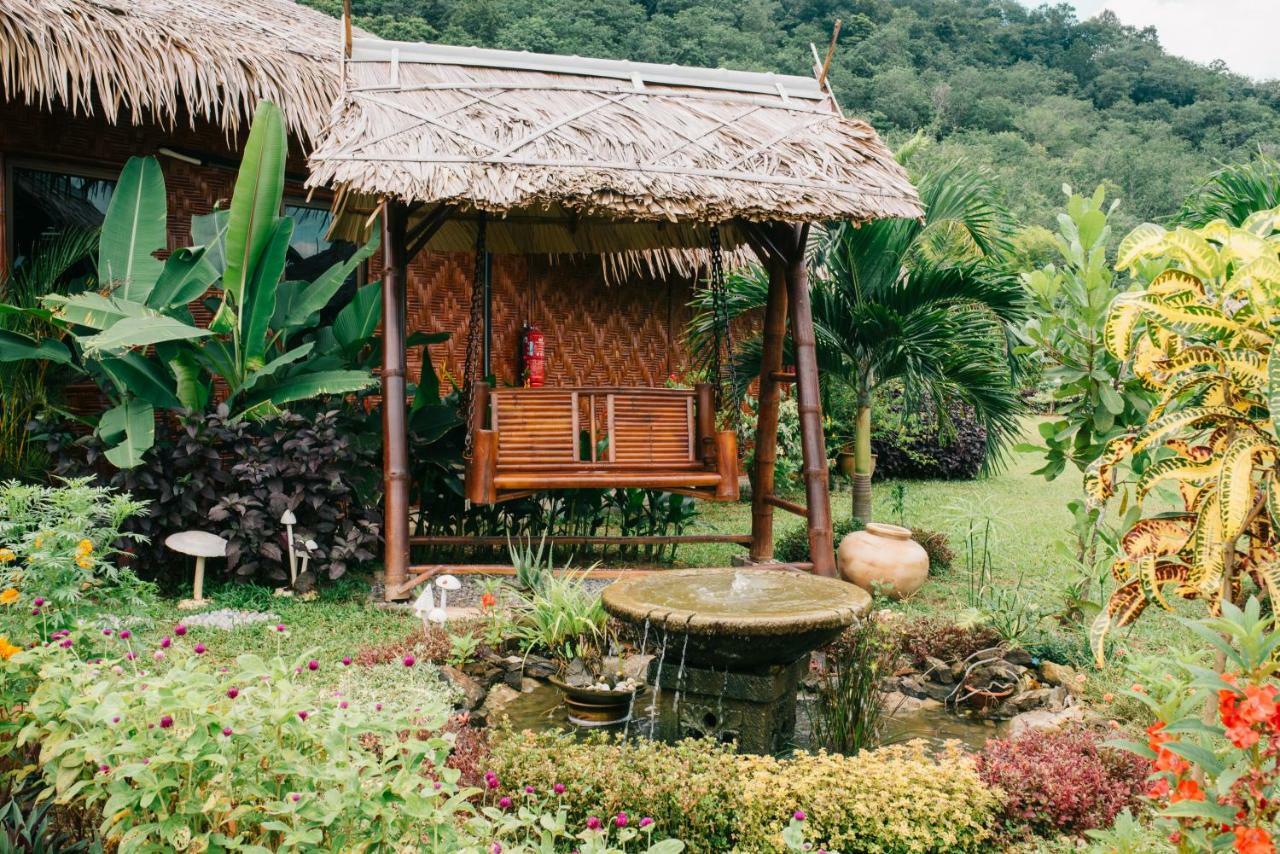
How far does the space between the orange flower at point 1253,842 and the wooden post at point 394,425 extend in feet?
14.7

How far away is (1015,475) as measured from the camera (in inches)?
546

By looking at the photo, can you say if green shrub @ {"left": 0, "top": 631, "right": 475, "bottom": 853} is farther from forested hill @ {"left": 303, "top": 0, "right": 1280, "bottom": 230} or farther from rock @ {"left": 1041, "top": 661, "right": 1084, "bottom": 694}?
forested hill @ {"left": 303, "top": 0, "right": 1280, "bottom": 230}

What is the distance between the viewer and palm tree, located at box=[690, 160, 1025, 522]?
705 centimetres

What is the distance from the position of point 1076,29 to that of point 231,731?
126 ft

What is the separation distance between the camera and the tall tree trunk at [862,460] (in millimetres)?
7570

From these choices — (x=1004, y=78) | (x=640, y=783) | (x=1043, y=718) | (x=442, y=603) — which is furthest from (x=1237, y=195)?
(x=1004, y=78)

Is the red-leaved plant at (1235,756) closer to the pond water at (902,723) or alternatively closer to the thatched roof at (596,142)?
the pond water at (902,723)

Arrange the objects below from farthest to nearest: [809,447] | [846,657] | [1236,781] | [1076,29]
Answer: [1076,29]
[809,447]
[846,657]
[1236,781]

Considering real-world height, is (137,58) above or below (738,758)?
above

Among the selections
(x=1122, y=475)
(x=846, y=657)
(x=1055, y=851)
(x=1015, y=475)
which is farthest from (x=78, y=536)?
(x=1015, y=475)

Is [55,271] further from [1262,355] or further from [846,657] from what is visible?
[1262,355]

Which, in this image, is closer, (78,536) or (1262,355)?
(1262,355)

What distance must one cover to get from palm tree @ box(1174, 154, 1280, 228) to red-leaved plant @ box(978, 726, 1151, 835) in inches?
191

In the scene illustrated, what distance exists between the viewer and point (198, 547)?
5.66m
